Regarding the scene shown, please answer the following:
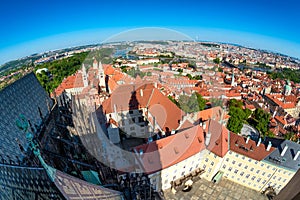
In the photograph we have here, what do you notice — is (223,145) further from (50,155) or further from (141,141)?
(50,155)

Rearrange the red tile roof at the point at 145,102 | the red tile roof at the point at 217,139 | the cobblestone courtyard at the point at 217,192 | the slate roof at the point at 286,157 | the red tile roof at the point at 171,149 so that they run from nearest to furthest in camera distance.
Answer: the red tile roof at the point at 171,149 → the slate roof at the point at 286,157 → the red tile roof at the point at 217,139 → the cobblestone courtyard at the point at 217,192 → the red tile roof at the point at 145,102

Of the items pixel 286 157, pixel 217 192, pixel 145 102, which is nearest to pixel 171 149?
pixel 217 192

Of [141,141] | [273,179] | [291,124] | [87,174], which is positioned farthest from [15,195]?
[291,124]

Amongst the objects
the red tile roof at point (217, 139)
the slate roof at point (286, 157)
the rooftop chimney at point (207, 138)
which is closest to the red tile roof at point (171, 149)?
the rooftop chimney at point (207, 138)

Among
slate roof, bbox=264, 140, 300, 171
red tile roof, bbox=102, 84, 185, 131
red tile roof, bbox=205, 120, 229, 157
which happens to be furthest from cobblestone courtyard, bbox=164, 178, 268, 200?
red tile roof, bbox=102, 84, 185, 131

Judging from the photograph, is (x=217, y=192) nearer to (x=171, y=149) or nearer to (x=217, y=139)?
(x=217, y=139)

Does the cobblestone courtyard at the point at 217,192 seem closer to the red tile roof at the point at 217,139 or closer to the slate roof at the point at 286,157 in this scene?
the red tile roof at the point at 217,139

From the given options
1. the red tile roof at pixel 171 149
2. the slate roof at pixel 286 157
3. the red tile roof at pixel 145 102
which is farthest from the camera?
the red tile roof at pixel 145 102

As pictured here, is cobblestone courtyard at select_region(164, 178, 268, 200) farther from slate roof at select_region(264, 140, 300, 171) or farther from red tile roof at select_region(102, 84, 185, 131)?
red tile roof at select_region(102, 84, 185, 131)

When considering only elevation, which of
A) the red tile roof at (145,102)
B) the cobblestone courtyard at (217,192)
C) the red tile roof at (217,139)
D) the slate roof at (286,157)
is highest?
the red tile roof at (145,102)
